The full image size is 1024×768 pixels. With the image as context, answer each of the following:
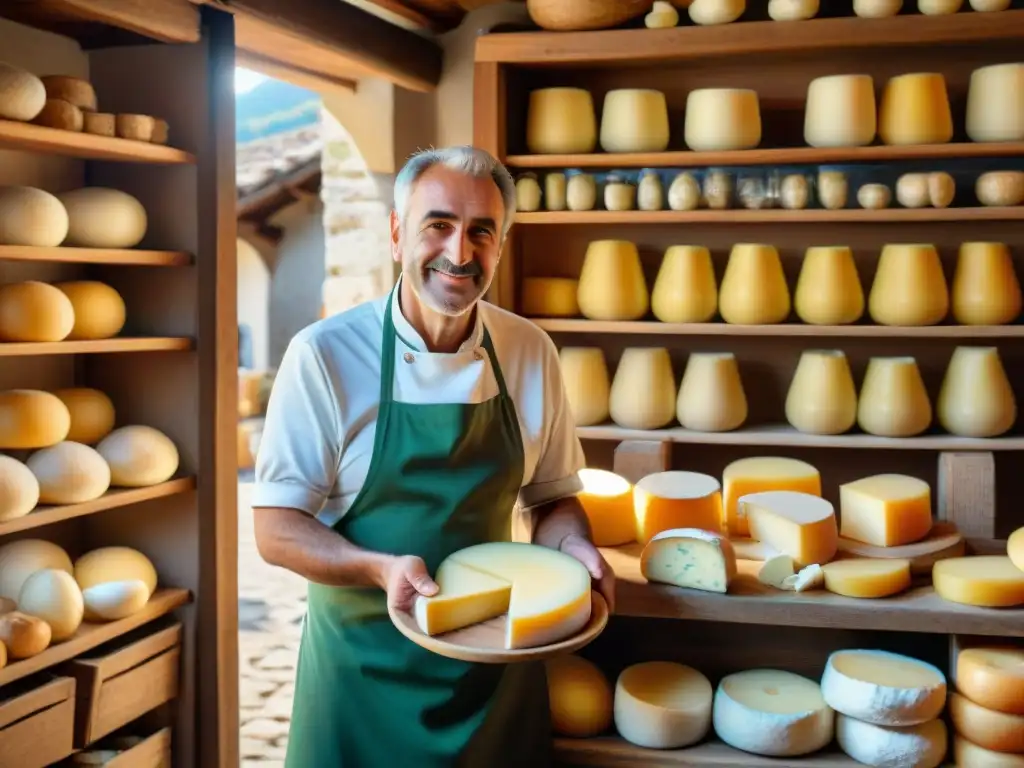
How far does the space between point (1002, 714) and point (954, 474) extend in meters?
0.85

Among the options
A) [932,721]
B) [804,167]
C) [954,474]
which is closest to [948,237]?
[804,167]

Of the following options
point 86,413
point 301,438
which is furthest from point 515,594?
point 86,413

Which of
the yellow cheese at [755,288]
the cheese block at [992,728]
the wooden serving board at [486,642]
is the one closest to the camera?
the wooden serving board at [486,642]

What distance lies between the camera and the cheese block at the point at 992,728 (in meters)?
1.66

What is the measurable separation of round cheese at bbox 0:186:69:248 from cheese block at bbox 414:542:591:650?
1162mm

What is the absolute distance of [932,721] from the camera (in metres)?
1.72

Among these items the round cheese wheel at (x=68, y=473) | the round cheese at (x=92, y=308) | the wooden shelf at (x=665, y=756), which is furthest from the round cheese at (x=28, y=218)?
the wooden shelf at (x=665, y=756)

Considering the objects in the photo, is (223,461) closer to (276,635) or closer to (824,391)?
(824,391)

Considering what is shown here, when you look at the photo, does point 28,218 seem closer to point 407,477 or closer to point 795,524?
point 407,477

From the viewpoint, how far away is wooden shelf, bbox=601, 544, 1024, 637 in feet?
5.55

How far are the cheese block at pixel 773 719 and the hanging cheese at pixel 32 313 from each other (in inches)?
57.8

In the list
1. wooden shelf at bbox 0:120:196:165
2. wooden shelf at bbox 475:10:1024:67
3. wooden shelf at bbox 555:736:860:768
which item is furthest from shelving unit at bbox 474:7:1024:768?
wooden shelf at bbox 0:120:196:165

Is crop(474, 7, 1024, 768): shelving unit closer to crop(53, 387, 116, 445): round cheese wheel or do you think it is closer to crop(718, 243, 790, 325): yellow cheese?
crop(718, 243, 790, 325): yellow cheese

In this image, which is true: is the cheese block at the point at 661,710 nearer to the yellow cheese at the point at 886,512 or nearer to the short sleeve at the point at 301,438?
the yellow cheese at the point at 886,512
